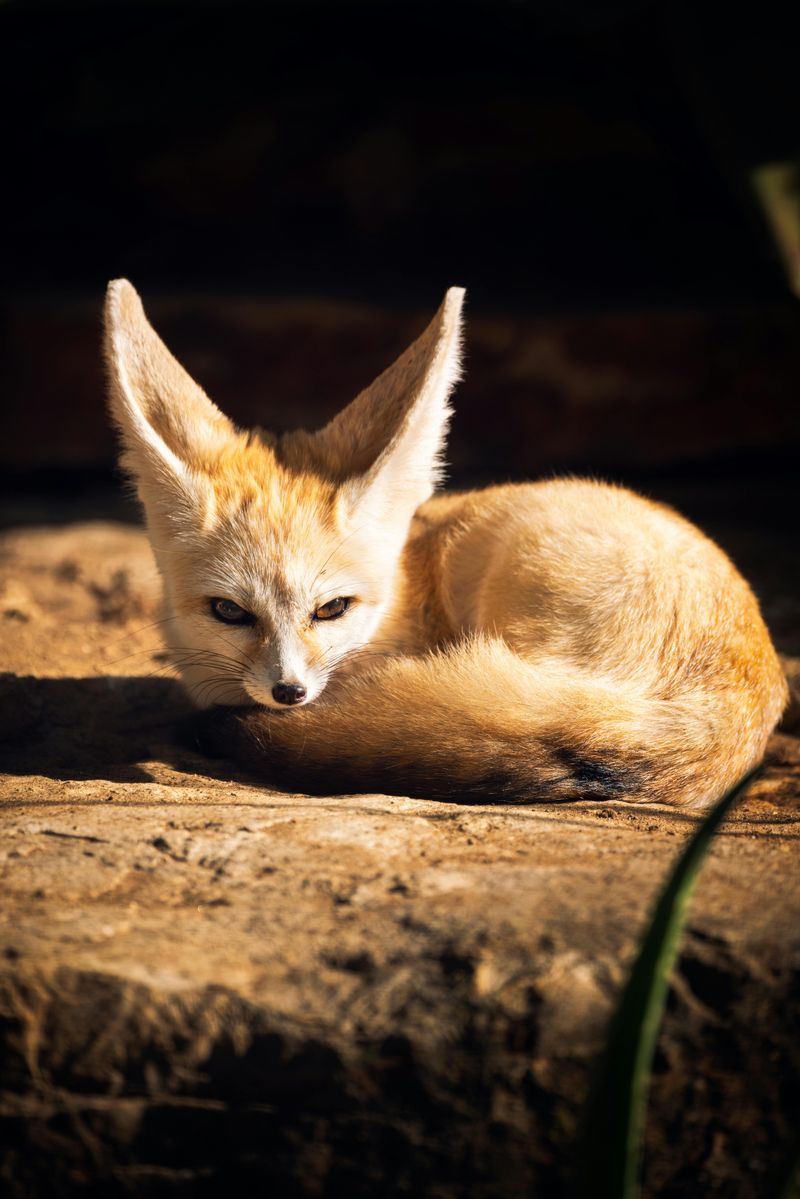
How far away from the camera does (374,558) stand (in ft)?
9.82

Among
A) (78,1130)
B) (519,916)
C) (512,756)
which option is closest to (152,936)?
(78,1130)


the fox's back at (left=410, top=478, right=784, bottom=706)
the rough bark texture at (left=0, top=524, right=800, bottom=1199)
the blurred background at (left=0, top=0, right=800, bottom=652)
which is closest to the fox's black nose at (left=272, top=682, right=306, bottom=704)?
the fox's back at (left=410, top=478, right=784, bottom=706)

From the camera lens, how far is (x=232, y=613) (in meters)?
2.75

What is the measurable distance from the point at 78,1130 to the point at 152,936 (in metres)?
0.29

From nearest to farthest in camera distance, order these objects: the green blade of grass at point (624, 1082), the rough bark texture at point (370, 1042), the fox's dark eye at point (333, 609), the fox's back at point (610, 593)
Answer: the green blade of grass at point (624, 1082)
the rough bark texture at point (370, 1042)
the fox's back at point (610, 593)
the fox's dark eye at point (333, 609)

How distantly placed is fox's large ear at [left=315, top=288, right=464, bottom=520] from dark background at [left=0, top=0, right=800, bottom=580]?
8.84 ft

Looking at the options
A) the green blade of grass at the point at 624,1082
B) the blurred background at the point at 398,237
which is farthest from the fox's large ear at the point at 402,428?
the blurred background at the point at 398,237

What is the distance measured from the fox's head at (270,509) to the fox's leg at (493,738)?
158 millimetres

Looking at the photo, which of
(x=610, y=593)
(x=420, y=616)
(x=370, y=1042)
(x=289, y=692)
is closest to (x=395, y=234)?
(x=420, y=616)

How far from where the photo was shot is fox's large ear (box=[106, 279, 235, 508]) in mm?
2738

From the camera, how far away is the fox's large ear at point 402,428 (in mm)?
2838

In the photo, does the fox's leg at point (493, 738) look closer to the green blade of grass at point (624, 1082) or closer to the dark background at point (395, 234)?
the green blade of grass at point (624, 1082)

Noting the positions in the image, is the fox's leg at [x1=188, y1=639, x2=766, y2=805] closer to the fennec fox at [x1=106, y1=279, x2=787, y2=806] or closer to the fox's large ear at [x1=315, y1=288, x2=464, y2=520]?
the fennec fox at [x1=106, y1=279, x2=787, y2=806]

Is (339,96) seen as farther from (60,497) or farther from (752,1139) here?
(752,1139)
